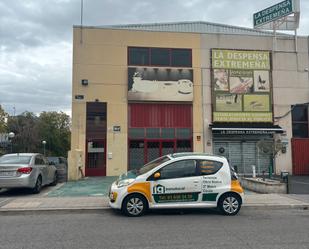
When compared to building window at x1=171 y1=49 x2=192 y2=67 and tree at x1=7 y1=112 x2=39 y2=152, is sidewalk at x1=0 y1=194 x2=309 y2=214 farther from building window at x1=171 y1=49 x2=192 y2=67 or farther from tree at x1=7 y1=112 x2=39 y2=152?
tree at x1=7 y1=112 x2=39 y2=152

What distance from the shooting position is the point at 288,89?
22.3 metres

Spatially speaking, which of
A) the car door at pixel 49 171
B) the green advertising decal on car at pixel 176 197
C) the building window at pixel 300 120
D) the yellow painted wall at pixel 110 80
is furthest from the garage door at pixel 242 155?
the green advertising decal on car at pixel 176 197

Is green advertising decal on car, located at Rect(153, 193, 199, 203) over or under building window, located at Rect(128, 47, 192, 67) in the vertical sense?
under

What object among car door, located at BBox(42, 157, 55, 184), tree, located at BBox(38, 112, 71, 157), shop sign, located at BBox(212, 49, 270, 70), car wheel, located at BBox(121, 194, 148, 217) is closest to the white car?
car wheel, located at BBox(121, 194, 148, 217)

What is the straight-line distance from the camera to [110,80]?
20859 mm

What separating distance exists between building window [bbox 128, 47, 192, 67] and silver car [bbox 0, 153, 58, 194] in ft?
33.6

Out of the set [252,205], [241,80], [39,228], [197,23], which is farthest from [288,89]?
[39,228]

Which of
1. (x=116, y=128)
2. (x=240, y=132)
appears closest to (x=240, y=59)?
(x=240, y=132)

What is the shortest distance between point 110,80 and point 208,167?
43.2 ft

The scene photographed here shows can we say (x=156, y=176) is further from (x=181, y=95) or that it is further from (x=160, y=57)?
(x=160, y=57)

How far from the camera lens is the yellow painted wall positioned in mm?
20328

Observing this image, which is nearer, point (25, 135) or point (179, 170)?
point (179, 170)

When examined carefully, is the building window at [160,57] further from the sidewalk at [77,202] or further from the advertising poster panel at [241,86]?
the sidewalk at [77,202]

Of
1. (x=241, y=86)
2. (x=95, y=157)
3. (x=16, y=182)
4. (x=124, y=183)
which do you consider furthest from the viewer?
(x=241, y=86)
